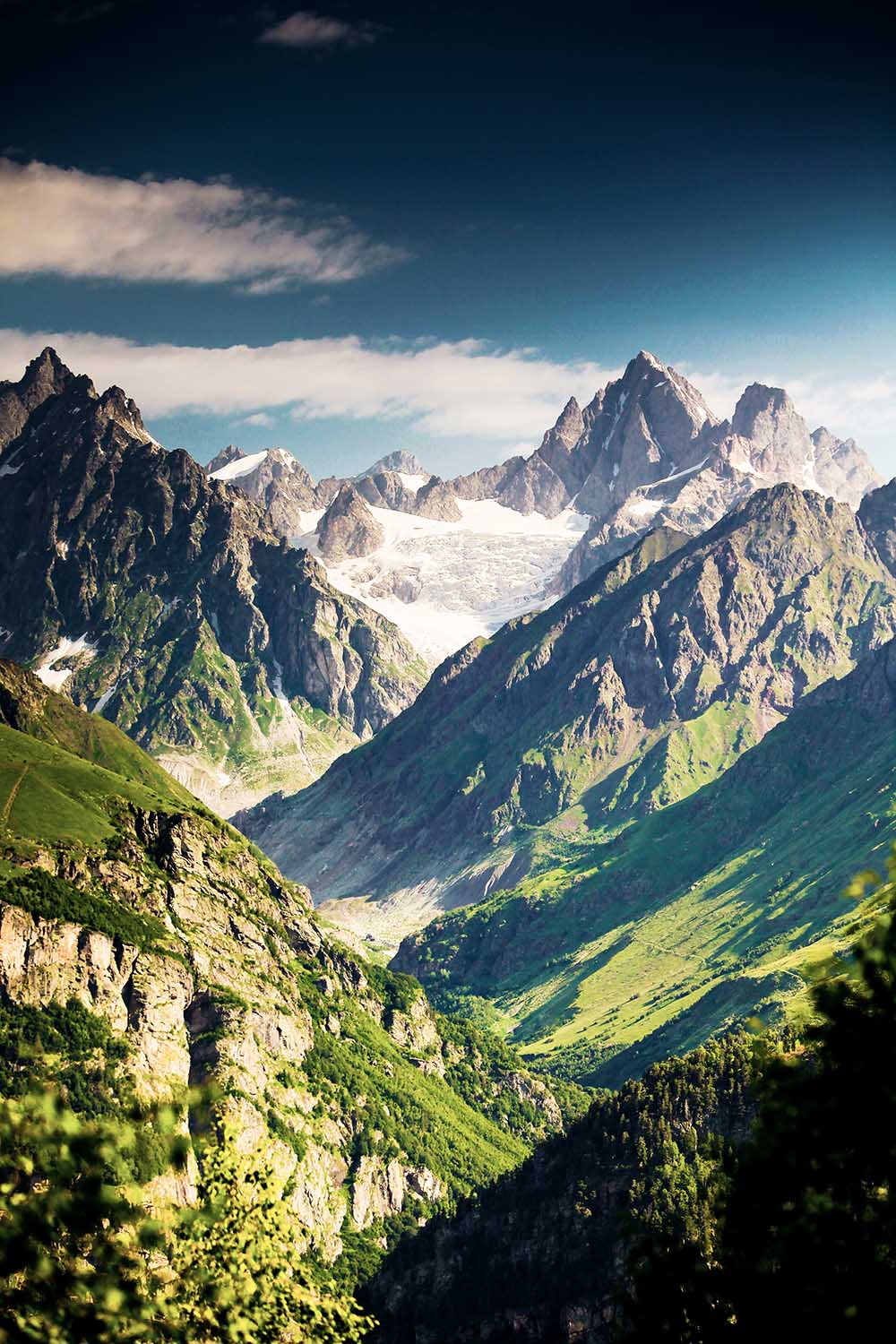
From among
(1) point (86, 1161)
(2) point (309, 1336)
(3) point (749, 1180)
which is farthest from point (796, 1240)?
(1) point (86, 1161)

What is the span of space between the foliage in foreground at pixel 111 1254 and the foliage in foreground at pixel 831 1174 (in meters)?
15.0

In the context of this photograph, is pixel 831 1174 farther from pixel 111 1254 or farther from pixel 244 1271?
pixel 111 1254

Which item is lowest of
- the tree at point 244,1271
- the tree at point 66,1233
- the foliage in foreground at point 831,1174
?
the foliage in foreground at point 831,1174

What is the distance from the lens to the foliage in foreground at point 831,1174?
37.2 metres

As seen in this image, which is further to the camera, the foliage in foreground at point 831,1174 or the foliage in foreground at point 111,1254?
the foliage in foreground at point 111,1254

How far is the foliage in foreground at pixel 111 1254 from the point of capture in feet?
125

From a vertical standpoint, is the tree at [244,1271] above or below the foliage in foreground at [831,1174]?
above

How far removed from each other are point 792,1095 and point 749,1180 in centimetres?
392

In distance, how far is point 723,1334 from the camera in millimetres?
41750

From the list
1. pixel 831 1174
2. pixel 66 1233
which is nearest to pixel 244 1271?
pixel 66 1233

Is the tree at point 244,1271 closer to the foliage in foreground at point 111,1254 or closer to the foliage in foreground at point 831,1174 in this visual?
the foliage in foreground at point 111,1254

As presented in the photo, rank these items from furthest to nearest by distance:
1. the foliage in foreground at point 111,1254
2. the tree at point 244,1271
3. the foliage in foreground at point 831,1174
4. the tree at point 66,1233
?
the tree at point 244,1271 → the foliage in foreground at point 111,1254 → the tree at point 66,1233 → the foliage in foreground at point 831,1174

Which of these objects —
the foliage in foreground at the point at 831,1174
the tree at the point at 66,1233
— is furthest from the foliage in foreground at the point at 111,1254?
the foliage in foreground at the point at 831,1174

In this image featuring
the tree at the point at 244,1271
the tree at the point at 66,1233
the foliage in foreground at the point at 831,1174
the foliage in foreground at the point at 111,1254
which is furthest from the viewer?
the tree at the point at 244,1271
